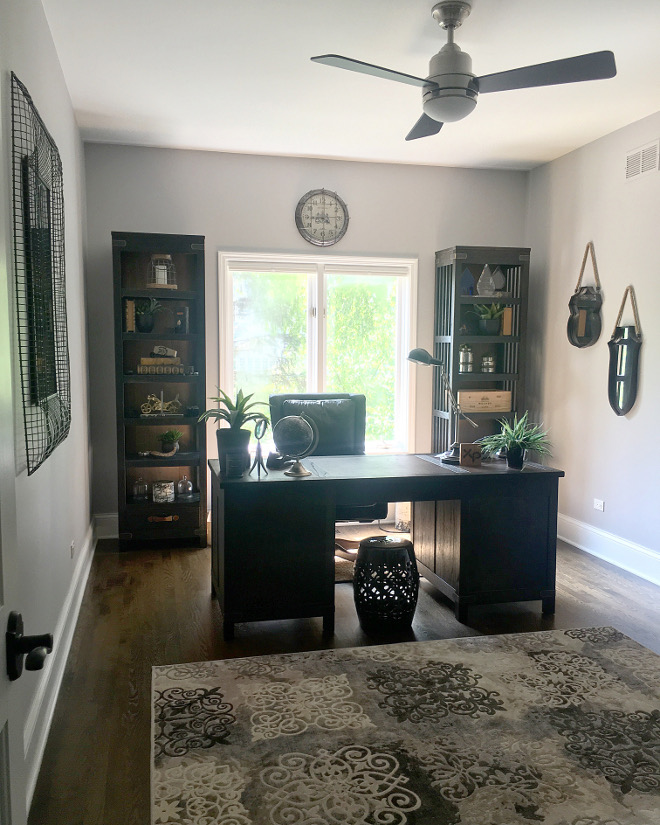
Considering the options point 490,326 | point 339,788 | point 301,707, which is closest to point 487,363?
point 490,326

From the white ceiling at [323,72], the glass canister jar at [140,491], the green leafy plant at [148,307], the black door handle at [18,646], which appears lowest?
the glass canister jar at [140,491]

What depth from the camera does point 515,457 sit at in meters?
3.66

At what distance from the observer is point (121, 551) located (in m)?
4.82

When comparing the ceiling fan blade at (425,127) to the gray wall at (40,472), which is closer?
the gray wall at (40,472)

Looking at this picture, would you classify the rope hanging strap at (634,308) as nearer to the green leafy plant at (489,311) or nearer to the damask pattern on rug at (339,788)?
the green leafy plant at (489,311)

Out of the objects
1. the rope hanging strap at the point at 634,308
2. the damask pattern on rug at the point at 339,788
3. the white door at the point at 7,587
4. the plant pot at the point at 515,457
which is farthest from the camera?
the rope hanging strap at the point at 634,308

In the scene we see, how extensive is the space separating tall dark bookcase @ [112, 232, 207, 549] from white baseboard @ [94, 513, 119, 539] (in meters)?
0.27

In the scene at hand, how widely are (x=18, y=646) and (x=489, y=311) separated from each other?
189 inches

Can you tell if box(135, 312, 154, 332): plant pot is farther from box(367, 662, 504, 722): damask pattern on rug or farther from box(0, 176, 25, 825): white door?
box(0, 176, 25, 825): white door

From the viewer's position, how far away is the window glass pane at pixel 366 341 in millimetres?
5652

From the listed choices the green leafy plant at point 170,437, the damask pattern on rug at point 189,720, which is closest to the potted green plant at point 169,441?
the green leafy plant at point 170,437

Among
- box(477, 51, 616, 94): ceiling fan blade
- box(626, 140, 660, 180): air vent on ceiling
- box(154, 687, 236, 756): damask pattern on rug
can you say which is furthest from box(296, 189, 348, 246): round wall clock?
box(154, 687, 236, 756): damask pattern on rug

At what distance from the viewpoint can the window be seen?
17.9 ft

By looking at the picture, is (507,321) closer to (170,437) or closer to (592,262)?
(592,262)
